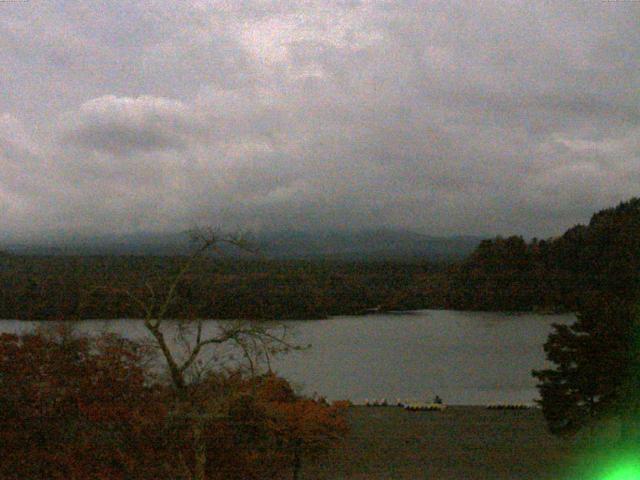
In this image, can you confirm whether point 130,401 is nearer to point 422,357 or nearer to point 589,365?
point 589,365

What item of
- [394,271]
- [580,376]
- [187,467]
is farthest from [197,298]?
[394,271]

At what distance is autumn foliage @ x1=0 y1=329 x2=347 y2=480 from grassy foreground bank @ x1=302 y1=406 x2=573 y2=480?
447cm

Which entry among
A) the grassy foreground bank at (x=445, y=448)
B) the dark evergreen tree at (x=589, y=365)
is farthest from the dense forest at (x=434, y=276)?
the dark evergreen tree at (x=589, y=365)

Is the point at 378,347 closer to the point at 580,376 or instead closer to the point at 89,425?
the point at 580,376

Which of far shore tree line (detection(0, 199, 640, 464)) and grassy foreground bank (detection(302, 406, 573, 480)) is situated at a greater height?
far shore tree line (detection(0, 199, 640, 464))

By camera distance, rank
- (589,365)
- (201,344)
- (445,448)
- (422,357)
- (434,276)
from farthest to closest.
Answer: (434,276), (422,357), (445,448), (589,365), (201,344)

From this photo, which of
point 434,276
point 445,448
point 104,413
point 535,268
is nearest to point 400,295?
point 434,276

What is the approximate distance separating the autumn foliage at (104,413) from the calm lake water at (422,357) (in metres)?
13.2

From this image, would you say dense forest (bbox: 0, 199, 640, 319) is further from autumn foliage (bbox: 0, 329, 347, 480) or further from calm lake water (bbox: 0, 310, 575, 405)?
autumn foliage (bbox: 0, 329, 347, 480)

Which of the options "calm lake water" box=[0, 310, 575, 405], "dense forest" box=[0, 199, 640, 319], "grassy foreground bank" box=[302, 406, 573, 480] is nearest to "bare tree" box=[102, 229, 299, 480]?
"grassy foreground bank" box=[302, 406, 573, 480]

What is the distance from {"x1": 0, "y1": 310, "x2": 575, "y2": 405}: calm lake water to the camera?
1113 inches

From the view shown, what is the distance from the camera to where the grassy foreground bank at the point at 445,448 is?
14609 millimetres

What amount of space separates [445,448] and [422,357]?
1776 cm

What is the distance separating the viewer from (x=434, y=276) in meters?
48.2
